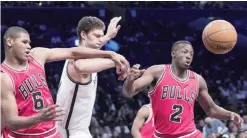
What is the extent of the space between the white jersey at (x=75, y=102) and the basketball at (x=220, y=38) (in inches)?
87.3

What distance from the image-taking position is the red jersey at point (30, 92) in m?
5.57

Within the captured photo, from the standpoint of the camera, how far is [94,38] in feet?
21.5

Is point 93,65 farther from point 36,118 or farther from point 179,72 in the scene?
point 179,72

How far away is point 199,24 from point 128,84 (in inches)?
529

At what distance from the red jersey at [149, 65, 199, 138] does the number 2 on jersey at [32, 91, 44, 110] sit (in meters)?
2.17

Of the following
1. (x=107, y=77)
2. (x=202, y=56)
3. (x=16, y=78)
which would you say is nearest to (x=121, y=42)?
(x=107, y=77)

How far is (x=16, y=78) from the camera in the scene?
559 centimetres

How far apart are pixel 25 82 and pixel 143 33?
600 inches

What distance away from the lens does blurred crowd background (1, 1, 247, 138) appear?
19188 millimetres

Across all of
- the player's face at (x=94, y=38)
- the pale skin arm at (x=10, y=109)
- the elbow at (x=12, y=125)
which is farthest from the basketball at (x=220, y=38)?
the elbow at (x=12, y=125)

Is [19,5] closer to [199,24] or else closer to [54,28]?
[54,28]

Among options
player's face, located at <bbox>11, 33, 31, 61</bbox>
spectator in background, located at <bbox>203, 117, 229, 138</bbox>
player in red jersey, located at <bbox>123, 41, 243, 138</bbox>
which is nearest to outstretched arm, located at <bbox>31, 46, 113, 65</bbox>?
player's face, located at <bbox>11, 33, 31, 61</bbox>

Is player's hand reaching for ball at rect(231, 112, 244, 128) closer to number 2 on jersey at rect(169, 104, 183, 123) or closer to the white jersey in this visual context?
number 2 on jersey at rect(169, 104, 183, 123)

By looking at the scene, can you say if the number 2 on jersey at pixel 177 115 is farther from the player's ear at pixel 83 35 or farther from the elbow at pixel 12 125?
the elbow at pixel 12 125
